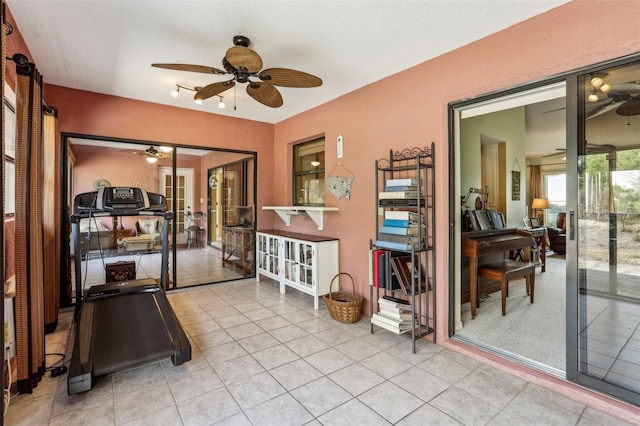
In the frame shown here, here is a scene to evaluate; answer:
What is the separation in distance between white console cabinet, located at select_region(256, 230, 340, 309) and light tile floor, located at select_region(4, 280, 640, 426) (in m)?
0.85

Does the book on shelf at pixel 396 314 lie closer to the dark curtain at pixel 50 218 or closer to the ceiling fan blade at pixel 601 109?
the ceiling fan blade at pixel 601 109

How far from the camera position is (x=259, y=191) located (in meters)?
5.29

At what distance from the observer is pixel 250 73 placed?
2.50 metres


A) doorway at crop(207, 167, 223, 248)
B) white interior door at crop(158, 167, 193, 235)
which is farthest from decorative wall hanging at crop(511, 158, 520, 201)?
white interior door at crop(158, 167, 193, 235)

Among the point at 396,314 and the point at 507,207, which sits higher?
the point at 507,207

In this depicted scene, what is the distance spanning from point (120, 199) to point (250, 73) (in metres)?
1.94

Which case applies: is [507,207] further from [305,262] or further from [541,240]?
[305,262]

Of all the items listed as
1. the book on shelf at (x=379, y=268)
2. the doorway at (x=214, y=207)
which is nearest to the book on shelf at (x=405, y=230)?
the book on shelf at (x=379, y=268)

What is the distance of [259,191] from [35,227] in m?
3.24

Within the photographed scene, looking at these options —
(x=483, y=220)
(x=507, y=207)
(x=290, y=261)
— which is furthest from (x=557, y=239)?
(x=290, y=261)

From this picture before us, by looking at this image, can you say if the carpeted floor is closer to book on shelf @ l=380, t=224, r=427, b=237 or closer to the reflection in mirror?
book on shelf @ l=380, t=224, r=427, b=237

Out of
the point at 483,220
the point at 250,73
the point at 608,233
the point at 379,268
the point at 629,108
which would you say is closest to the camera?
the point at 629,108

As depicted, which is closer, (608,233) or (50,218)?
(608,233)

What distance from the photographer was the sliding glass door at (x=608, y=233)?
1973mm
